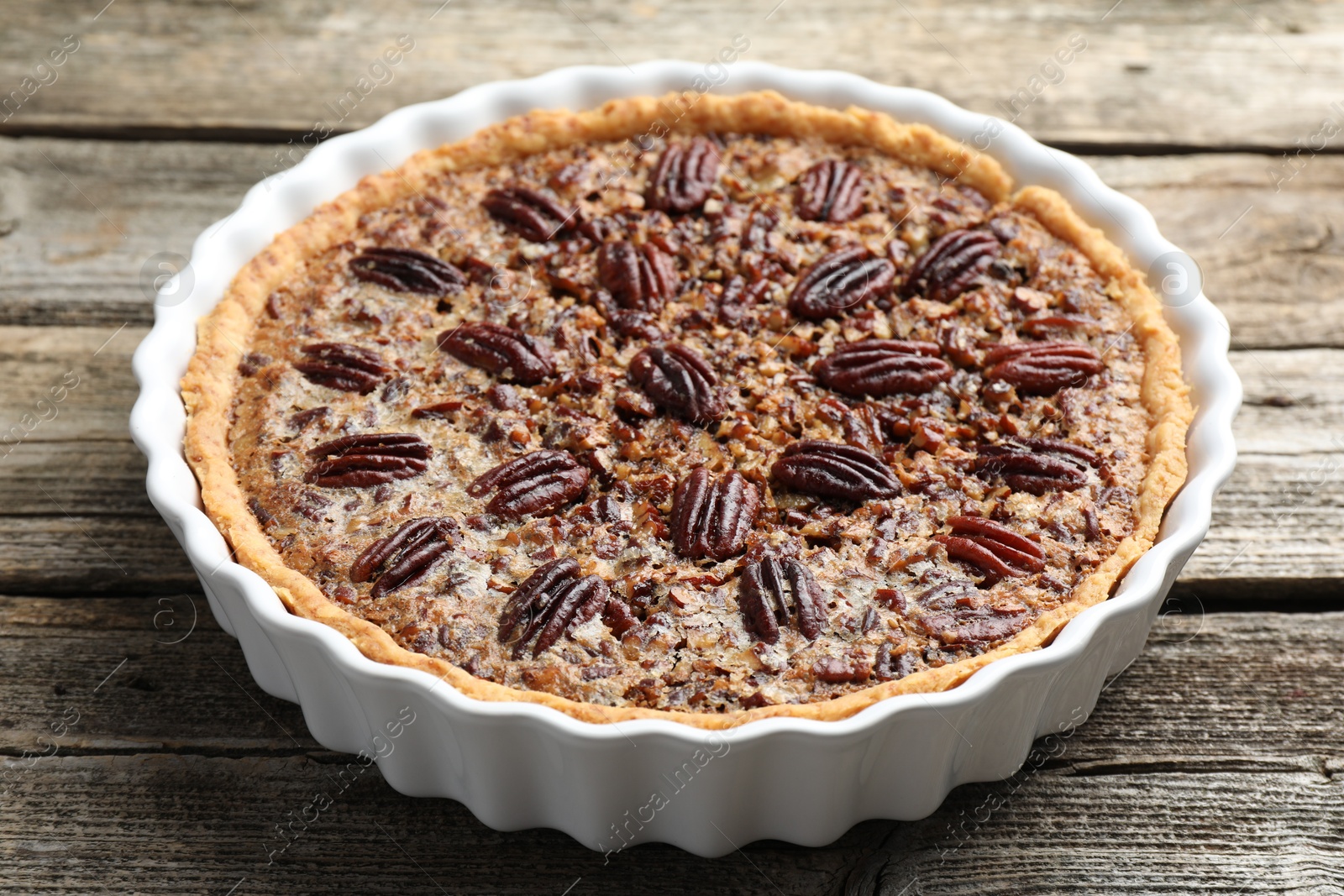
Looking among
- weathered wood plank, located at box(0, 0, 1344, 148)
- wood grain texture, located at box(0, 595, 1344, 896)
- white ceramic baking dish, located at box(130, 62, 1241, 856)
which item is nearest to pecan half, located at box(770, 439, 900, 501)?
white ceramic baking dish, located at box(130, 62, 1241, 856)

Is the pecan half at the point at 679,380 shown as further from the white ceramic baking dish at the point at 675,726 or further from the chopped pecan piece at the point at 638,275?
the white ceramic baking dish at the point at 675,726

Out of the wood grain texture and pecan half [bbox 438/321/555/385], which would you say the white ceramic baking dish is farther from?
pecan half [bbox 438/321/555/385]

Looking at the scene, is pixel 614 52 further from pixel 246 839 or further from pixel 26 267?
pixel 246 839

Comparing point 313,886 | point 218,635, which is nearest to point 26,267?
point 218,635

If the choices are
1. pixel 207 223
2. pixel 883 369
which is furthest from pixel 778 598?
pixel 207 223

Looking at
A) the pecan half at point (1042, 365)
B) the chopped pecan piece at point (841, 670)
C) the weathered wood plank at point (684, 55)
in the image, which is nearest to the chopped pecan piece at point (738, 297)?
the pecan half at point (1042, 365)
